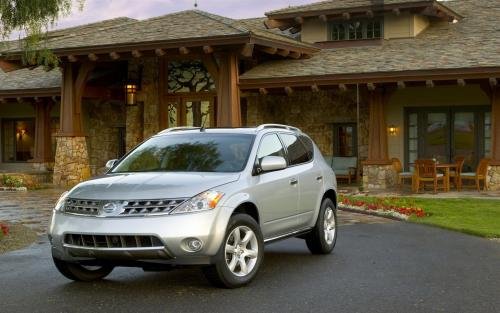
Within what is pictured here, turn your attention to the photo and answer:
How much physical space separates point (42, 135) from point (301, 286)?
72.9ft

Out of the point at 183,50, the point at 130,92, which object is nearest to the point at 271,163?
the point at 183,50

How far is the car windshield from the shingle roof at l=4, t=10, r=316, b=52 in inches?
442

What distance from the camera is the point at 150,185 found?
720 centimetres

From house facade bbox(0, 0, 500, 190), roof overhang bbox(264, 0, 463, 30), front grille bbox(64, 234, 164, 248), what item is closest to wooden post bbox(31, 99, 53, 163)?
house facade bbox(0, 0, 500, 190)

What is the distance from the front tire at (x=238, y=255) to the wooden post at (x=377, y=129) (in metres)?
14.0

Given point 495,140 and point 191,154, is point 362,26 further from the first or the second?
point 191,154

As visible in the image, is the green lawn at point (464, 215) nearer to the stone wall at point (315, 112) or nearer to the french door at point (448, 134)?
the french door at point (448, 134)

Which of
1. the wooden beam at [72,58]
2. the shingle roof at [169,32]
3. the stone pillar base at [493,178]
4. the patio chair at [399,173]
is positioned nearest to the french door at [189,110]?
the shingle roof at [169,32]

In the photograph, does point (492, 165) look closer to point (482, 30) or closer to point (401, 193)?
point (401, 193)

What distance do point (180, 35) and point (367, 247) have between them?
12057 mm

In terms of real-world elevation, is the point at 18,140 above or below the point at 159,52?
below

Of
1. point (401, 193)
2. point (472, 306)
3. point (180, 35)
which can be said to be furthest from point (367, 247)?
point (180, 35)

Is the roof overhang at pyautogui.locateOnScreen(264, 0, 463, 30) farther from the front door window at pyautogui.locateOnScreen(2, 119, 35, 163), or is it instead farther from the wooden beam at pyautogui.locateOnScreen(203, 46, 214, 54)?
the front door window at pyautogui.locateOnScreen(2, 119, 35, 163)

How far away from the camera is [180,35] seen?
2072 cm
